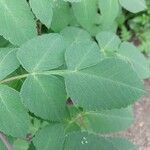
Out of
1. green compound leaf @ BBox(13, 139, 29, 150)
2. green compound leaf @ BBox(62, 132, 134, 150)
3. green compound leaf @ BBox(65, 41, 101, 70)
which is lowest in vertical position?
green compound leaf @ BBox(13, 139, 29, 150)

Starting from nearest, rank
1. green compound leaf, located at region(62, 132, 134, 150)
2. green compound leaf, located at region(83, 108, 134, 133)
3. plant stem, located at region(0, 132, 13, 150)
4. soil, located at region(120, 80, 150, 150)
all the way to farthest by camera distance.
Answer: green compound leaf, located at region(62, 132, 134, 150), plant stem, located at region(0, 132, 13, 150), green compound leaf, located at region(83, 108, 134, 133), soil, located at region(120, 80, 150, 150)

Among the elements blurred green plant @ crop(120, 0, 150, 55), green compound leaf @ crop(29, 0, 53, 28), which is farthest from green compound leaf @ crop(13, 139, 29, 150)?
blurred green plant @ crop(120, 0, 150, 55)

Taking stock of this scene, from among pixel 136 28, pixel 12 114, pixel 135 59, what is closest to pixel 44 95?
pixel 12 114

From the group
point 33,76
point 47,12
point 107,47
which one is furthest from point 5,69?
point 107,47

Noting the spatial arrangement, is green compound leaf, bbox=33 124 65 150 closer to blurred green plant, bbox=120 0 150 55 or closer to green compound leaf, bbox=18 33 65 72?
green compound leaf, bbox=18 33 65 72

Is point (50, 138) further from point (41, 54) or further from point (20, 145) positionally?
point (20, 145)

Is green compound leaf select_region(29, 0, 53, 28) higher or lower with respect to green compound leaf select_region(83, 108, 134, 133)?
higher

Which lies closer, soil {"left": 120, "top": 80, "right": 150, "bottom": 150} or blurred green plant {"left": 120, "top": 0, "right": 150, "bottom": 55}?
soil {"left": 120, "top": 80, "right": 150, "bottom": 150}
